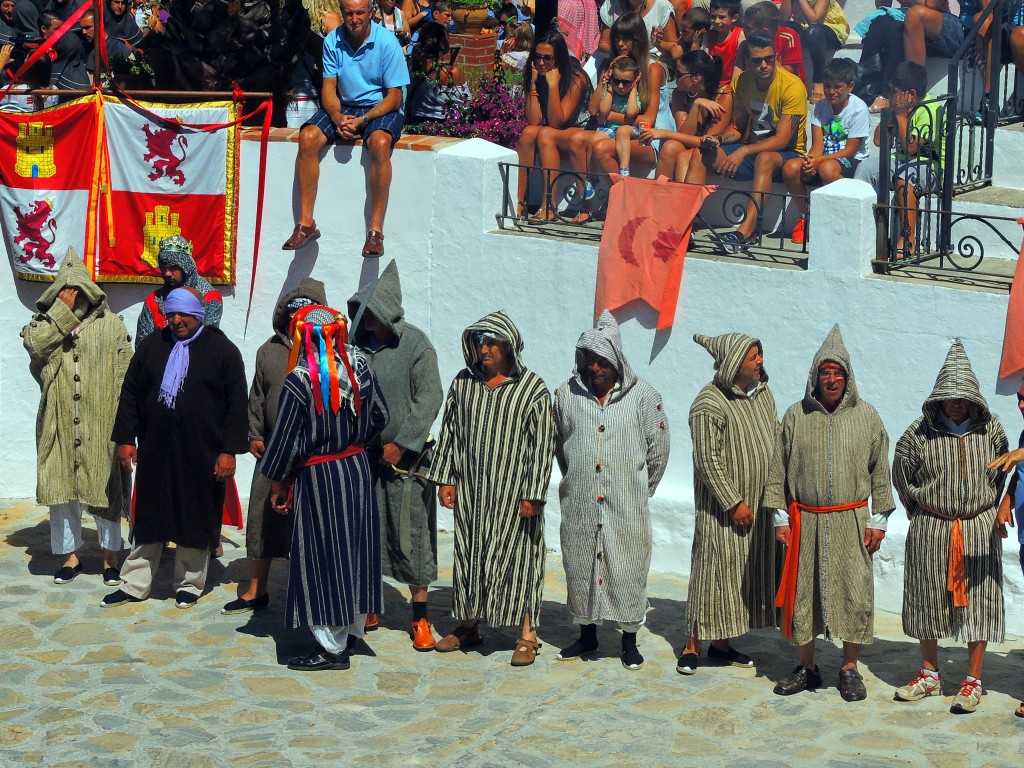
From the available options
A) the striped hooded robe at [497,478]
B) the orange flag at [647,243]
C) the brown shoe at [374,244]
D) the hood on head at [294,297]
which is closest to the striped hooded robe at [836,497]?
the striped hooded robe at [497,478]

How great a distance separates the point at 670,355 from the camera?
946cm

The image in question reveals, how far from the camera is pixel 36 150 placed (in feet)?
35.5

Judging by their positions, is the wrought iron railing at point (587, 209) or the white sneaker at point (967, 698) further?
the wrought iron railing at point (587, 209)

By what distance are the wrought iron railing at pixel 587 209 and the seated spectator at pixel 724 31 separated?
1.25 metres

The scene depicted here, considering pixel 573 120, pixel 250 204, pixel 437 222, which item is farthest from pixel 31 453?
pixel 573 120

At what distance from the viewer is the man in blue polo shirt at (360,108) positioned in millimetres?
10117

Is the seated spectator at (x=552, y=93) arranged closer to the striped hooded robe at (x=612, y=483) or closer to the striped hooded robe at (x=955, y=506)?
the striped hooded robe at (x=612, y=483)

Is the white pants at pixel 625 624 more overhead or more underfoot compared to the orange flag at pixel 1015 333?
more underfoot

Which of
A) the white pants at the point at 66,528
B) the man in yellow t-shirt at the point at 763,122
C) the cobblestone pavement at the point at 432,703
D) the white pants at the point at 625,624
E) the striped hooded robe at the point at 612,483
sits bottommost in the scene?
the cobblestone pavement at the point at 432,703

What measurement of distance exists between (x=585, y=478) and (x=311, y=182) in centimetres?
327

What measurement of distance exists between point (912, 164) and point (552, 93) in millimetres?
2531

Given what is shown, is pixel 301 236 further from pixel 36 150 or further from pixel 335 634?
pixel 335 634

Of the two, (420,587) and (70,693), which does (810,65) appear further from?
(70,693)

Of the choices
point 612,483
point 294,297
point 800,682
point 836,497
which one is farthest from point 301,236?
point 800,682
